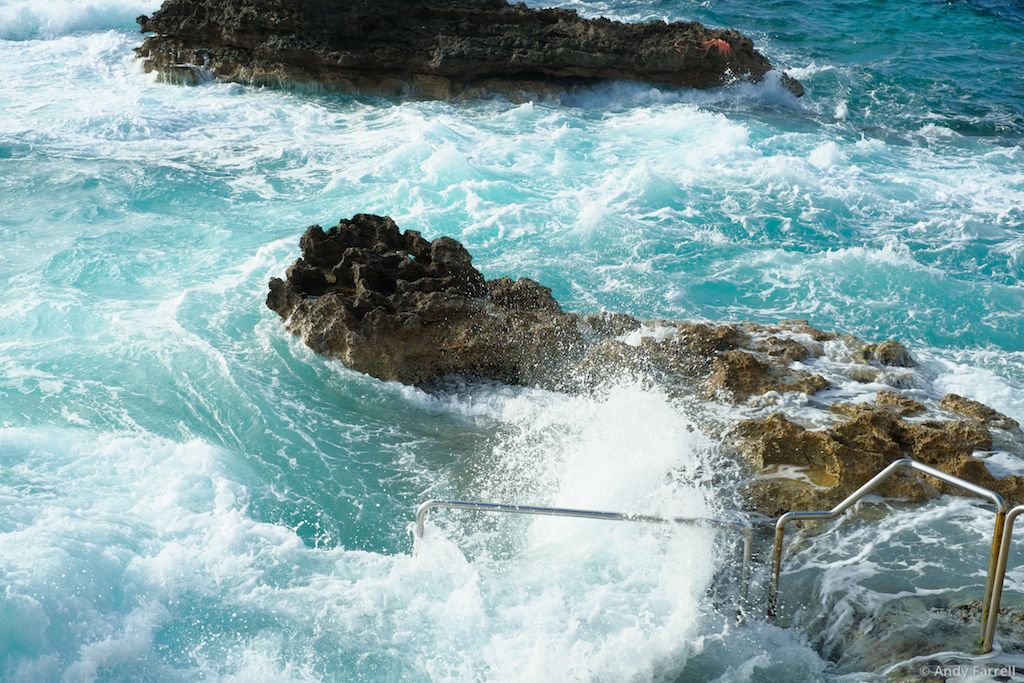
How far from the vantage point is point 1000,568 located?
Answer: 4461mm

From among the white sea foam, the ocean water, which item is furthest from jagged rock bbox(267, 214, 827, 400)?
the white sea foam

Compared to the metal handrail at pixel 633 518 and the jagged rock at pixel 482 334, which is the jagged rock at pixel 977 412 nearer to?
the jagged rock at pixel 482 334

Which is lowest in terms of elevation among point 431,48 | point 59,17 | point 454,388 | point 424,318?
point 454,388

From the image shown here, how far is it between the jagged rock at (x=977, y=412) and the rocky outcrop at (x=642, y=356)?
0.03ft

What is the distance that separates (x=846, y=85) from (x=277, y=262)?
474 inches

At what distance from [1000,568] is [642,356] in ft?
11.1

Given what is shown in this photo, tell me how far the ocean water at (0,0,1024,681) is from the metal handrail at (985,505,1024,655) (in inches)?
10.2

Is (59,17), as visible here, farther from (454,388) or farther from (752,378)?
(752,378)

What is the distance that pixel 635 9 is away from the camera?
22656 mm

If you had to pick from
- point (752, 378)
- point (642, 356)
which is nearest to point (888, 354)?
point (752, 378)

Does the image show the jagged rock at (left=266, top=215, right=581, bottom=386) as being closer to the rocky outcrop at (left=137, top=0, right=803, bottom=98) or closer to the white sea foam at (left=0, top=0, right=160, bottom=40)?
the rocky outcrop at (left=137, top=0, right=803, bottom=98)

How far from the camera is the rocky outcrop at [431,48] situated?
16453 mm

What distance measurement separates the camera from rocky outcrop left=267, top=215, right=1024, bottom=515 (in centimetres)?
620
